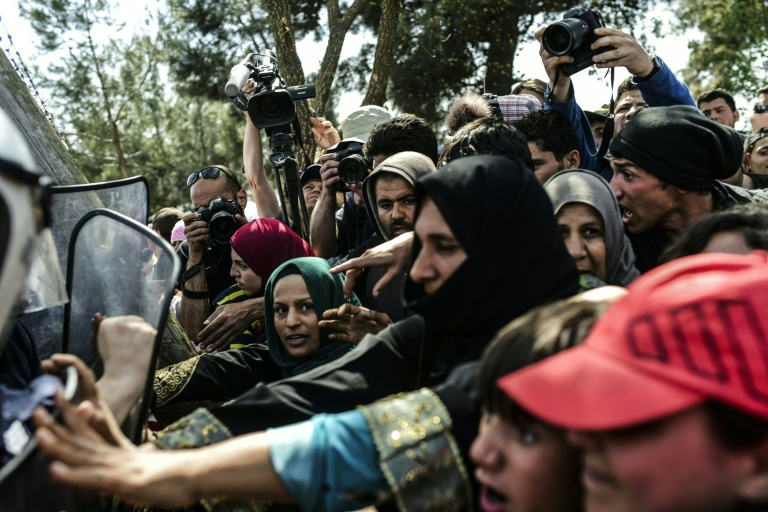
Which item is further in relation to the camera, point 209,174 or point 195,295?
point 209,174

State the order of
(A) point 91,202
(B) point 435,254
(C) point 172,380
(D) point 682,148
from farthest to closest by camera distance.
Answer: (D) point 682,148, (C) point 172,380, (A) point 91,202, (B) point 435,254

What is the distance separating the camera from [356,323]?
9.99 feet

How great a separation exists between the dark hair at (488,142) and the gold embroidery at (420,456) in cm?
152

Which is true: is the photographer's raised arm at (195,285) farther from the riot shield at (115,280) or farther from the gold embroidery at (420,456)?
the gold embroidery at (420,456)

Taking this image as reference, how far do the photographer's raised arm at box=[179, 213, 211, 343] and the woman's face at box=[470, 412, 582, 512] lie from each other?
303cm

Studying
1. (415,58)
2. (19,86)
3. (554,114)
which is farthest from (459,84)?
(19,86)

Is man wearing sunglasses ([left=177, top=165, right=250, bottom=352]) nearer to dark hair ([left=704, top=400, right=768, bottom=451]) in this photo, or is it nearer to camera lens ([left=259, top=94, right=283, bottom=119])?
camera lens ([left=259, top=94, right=283, bottom=119])

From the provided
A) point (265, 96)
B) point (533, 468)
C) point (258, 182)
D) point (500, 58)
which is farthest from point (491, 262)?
point (500, 58)

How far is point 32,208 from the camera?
1.40m

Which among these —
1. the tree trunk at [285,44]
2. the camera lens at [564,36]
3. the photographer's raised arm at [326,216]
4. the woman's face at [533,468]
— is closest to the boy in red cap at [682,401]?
the woman's face at [533,468]

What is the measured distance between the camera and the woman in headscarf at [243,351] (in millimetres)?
3010

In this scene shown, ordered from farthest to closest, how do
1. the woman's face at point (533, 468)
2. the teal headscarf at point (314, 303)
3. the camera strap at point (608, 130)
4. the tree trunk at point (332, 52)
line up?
1. the tree trunk at point (332, 52)
2. the camera strap at point (608, 130)
3. the teal headscarf at point (314, 303)
4. the woman's face at point (533, 468)

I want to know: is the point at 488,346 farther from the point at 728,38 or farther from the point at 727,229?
the point at 728,38

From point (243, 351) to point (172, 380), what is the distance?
0.42m
